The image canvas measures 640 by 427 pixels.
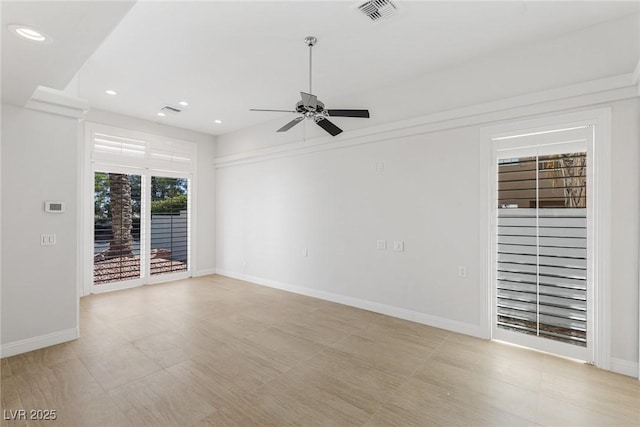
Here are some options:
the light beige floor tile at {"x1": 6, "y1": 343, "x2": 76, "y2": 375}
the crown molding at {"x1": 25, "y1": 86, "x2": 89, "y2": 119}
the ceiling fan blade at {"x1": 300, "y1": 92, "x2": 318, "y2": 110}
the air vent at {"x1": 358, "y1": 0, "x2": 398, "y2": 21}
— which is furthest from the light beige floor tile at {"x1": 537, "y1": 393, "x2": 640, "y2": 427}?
the crown molding at {"x1": 25, "y1": 86, "x2": 89, "y2": 119}

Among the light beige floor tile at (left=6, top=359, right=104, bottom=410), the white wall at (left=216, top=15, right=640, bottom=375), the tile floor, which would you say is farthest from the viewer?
the white wall at (left=216, top=15, right=640, bottom=375)

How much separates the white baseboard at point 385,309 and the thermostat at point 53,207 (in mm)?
3520

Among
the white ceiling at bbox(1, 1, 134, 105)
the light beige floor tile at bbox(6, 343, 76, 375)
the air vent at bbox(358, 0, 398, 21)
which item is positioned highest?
the air vent at bbox(358, 0, 398, 21)

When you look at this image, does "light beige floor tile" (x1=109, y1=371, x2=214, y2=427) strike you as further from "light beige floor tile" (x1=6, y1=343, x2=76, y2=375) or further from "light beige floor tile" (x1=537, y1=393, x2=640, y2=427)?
"light beige floor tile" (x1=537, y1=393, x2=640, y2=427)

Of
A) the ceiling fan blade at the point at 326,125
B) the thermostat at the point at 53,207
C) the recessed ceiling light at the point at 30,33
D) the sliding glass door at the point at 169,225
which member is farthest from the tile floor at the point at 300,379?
the recessed ceiling light at the point at 30,33

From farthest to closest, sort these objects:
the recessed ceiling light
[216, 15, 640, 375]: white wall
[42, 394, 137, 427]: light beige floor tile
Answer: [216, 15, 640, 375]: white wall, [42, 394, 137, 427]: light beige floor tile, the recessed ceiling light

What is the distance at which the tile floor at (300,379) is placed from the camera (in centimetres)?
217

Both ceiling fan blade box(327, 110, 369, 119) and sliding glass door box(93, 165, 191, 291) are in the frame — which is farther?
sliding glass door box(93, 165, 191, 291)

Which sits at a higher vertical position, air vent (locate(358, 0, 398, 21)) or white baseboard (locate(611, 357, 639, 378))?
air vent (locate(358, 0, 398, 21))

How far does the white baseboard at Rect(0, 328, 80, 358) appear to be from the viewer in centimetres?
301

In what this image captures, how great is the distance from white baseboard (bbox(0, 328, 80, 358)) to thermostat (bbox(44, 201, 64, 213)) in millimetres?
1361

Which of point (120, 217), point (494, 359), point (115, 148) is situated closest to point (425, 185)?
point (494, 359)

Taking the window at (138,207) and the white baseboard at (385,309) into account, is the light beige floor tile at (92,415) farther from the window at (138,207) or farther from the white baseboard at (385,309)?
the window at (138,207)

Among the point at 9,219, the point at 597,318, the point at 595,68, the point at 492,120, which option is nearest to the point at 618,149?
the point at 595,68
